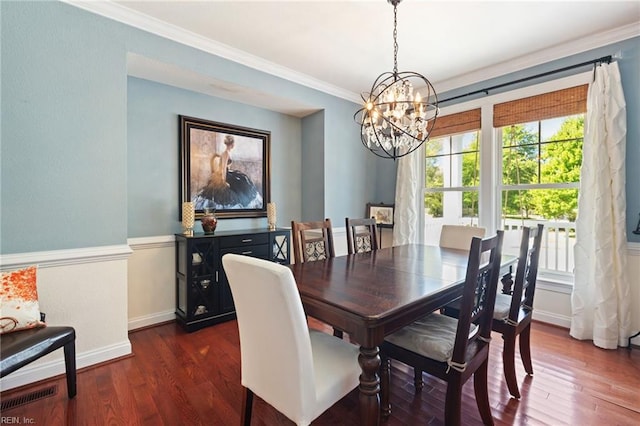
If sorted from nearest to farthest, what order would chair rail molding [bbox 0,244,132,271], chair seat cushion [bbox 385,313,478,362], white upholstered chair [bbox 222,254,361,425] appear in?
white upholstered chair [bbox 222,254,361,425]
chair seat cushion [bbox 385,313,478,362]
chair rail molding [bbox 0,244,132,271]

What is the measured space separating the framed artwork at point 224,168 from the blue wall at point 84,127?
5.2 inches

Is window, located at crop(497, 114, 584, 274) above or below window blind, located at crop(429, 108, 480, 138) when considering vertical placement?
below

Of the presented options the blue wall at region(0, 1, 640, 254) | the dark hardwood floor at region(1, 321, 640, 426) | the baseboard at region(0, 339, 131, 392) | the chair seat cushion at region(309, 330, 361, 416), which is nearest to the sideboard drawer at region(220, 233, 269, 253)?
the blue wall at region(0, 1, 640, 254)

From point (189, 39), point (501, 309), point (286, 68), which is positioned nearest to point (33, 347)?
point (189, 39)

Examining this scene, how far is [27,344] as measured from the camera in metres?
1.56

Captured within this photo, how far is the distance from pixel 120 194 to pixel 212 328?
1.45m

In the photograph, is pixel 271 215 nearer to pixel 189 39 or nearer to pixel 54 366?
pixel 189 39

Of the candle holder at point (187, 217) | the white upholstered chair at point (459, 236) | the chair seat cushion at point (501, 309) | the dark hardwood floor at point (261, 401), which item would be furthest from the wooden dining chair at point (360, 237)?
the candle holder at point (187, 217)

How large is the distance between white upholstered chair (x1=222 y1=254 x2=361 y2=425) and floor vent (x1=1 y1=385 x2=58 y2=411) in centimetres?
145

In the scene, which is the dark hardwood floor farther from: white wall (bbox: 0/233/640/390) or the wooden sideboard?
the wooden sideboard

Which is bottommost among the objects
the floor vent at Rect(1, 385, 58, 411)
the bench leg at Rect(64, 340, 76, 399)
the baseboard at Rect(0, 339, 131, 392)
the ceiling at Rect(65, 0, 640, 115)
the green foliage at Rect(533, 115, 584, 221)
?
the floor vent at Rect(1, 385, 58, 411)

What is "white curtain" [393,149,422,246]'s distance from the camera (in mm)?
3871

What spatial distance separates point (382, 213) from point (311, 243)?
2138mm

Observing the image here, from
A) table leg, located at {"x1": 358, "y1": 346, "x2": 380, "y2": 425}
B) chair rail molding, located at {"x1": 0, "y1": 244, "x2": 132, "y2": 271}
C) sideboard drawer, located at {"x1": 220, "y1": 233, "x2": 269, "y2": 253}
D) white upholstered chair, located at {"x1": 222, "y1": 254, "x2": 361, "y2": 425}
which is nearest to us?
white upholstered chair, located at {"x1": 222, "y1": 254, "x2": 361, "y2": 425}
